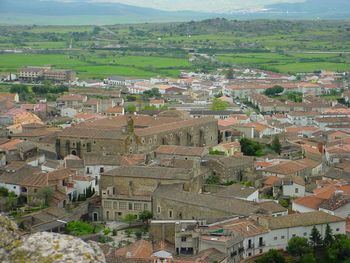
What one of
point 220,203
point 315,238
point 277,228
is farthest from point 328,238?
point 220,203

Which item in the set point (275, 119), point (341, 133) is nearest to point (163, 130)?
point (341, 133)

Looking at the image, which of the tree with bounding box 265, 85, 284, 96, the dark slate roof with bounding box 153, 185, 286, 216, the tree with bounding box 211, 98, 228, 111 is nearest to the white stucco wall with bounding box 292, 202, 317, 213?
the dark slate roof with bounding box 153, 185, 286, 216

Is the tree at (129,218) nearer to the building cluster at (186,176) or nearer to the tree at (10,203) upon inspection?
the building cluster at (186,176)

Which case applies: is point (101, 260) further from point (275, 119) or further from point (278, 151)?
point (275, 119)

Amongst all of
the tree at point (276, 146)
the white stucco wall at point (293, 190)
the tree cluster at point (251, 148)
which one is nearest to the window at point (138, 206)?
the white stucco wall at point (293, 190)

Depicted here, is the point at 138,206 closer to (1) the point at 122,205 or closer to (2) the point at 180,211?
(1) the point at 122,205
